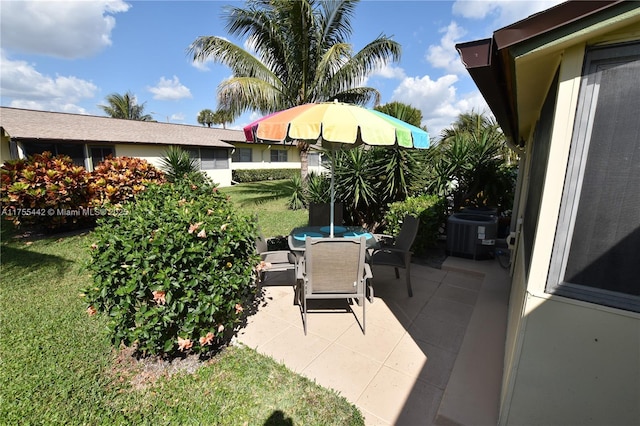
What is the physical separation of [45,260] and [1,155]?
1442 centimetres

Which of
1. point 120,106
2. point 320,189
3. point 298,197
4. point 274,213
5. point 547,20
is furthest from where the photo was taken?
point 120,106

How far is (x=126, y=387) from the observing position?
2.58 metres

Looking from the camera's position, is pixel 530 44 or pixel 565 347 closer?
pixel 530 44

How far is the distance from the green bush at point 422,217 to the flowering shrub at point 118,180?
22.0 feet

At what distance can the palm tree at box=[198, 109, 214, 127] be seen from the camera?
52.9m

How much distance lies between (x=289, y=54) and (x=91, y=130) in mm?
12659

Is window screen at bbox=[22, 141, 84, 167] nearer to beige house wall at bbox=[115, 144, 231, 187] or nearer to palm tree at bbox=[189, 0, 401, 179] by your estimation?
beige house wall at bbox=[115, 144, 231, 187]

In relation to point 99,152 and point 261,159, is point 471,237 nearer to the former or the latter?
point 99,152

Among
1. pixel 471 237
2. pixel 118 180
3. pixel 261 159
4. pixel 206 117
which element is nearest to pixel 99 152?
pixel 118 180

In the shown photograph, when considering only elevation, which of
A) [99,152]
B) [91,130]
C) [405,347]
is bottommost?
[405,347]

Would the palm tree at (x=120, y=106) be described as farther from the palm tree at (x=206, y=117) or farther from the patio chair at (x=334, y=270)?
the patio chair at (x=334, y=270)

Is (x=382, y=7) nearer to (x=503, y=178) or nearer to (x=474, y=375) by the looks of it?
(x=503, y=178)

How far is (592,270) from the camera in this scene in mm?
1693

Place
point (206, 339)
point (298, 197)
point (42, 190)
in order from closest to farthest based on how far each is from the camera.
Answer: point (206, 339)
point (42, 190)
point (298, 197)
